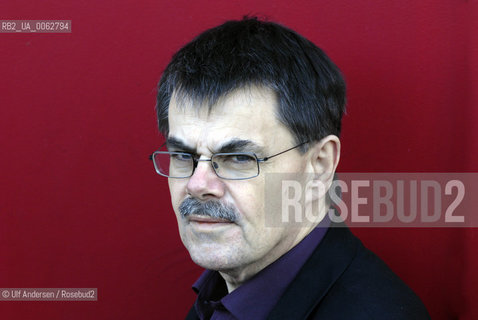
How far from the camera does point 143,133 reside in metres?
2.43

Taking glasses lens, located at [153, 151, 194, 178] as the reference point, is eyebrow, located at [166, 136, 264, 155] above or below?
above

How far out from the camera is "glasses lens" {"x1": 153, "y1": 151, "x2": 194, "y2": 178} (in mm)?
1848

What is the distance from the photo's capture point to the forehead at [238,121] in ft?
5.70

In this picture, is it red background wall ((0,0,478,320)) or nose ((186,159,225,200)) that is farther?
red background wall ((0,0,478,320))

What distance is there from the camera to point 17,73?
2441 millimetres

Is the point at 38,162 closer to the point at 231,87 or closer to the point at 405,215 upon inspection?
the point at 231,87

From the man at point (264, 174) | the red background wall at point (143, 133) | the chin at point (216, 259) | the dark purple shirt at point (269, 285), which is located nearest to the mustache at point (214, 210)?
the man at point (264, 174)

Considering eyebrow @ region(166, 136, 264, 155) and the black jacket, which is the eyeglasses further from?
the black jacket

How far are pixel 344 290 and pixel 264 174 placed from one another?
408 millimetres
